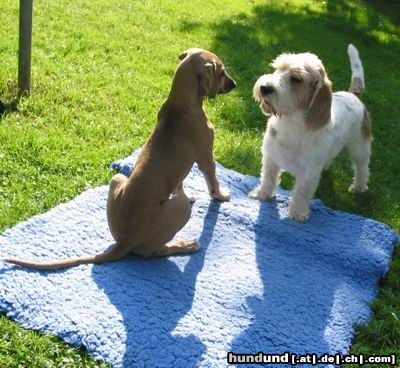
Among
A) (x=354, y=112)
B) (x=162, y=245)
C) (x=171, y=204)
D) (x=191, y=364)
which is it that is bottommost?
(x=191, y=364)

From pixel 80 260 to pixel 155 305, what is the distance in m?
0.70

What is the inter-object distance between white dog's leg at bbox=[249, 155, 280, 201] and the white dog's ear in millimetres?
690

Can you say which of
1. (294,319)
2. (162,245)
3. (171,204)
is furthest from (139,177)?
(294,319)

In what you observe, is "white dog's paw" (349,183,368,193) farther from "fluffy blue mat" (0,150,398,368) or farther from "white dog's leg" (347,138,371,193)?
"fluffy blue mat" (0,150,398,368)

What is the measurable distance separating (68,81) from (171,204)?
12.4ft

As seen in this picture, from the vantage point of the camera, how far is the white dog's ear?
15.8 feet

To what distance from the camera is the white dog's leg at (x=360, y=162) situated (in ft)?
19.2

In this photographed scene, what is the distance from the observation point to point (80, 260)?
4.33m

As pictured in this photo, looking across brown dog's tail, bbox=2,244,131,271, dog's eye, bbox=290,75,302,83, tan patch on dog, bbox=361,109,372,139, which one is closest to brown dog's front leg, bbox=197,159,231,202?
dog's eye, bbox=290,75,302,83

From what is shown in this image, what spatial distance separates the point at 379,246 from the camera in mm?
5059

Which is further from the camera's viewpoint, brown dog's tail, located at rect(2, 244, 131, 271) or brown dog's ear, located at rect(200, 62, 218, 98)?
brown dog's ear, located at rect(200, 62, 218, 98)

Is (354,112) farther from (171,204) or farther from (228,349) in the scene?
(228,349)

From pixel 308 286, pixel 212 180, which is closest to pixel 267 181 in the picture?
pixel 212 180

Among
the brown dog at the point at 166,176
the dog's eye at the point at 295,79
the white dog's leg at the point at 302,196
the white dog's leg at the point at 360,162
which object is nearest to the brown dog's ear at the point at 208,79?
the brown dog at the point at 166,176
